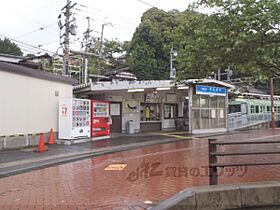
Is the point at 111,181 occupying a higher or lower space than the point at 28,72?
lower

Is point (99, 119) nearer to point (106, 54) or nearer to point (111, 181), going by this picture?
point (111, 181)

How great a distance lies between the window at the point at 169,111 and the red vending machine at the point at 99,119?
762 cm

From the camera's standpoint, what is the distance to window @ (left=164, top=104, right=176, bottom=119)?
28.5m

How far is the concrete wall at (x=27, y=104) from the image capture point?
16250mm

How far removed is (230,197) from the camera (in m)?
6.84

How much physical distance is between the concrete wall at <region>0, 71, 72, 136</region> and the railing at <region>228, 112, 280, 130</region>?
15.1 meters

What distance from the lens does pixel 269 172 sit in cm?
1011

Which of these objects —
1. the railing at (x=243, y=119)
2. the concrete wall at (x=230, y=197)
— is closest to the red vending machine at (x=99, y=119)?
the railing at (x=243, y=119)

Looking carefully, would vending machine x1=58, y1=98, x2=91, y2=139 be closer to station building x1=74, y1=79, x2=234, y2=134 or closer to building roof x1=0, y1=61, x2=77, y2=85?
building roof x1=0, y1=61, x2=77, y2=85

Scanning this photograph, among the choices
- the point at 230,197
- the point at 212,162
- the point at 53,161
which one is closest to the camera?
the point at 230,197

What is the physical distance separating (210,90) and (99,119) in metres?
8.97

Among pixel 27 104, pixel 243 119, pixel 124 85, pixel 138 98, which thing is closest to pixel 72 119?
pixel 27 104

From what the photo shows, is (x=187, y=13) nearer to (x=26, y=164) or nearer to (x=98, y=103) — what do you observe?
(x=26, y=164)

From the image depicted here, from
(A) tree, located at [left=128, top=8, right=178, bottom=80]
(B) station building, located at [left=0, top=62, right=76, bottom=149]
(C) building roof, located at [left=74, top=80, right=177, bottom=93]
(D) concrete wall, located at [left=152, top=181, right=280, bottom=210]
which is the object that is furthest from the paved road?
(A) tree, located at [left=128, top=8, right=178, bottom=80]
